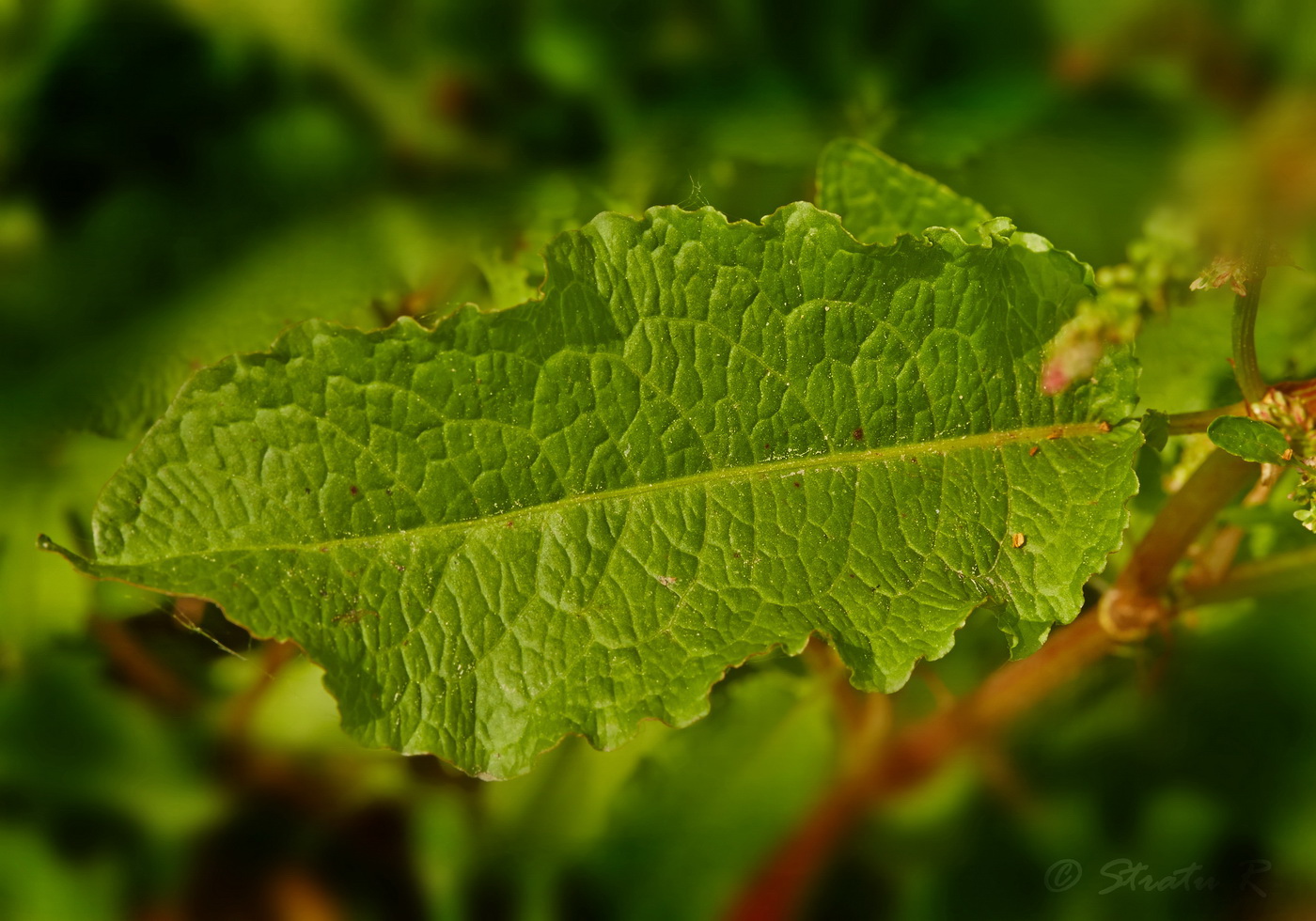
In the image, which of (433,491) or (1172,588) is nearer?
(433,491)

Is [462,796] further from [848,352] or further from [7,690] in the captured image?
[848,352]

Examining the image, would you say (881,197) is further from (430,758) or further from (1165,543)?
(430,758)

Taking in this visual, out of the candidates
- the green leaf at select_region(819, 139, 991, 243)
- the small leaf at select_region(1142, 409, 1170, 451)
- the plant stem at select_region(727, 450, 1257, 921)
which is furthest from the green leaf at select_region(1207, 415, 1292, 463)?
the green leaf at select_region(819, 139, 991, 243)

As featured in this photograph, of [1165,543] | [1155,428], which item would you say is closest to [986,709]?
[1165,543]

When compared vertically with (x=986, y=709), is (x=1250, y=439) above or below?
above

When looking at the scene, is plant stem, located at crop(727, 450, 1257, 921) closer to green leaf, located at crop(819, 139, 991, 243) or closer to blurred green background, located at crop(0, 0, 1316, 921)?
blurred green background, located at crop(0, 0, 1316, 921)

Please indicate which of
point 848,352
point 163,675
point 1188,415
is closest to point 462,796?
point 163,675

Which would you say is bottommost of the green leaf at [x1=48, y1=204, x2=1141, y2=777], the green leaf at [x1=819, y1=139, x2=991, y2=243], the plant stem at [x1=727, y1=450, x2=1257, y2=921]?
the plant stem at [x1=727, y1=450, x2=1257, y2=921]
